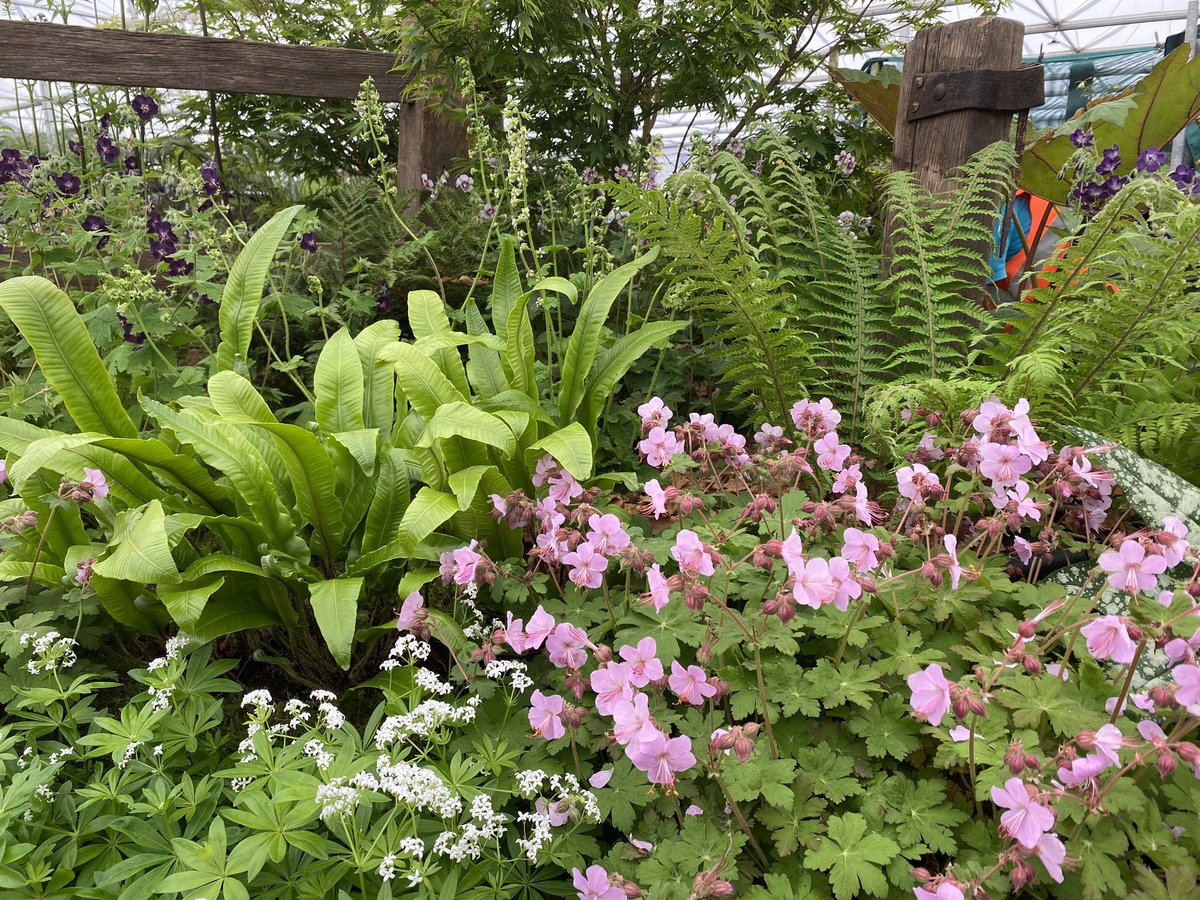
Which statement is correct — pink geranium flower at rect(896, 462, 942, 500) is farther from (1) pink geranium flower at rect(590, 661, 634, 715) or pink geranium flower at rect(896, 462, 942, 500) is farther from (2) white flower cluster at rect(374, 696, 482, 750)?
(2) white flower cluster at rect(374, 696, 482, 750)

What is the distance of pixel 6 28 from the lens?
10.8 feet

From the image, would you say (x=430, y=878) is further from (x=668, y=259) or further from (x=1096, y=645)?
(x=668, y=259)

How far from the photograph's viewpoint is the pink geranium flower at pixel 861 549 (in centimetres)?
131

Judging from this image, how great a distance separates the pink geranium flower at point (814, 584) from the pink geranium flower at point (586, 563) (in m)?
0.38

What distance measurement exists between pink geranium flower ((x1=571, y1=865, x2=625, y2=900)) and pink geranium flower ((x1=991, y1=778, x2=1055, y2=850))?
1.77 feet

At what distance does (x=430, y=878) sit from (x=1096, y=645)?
1.04 m

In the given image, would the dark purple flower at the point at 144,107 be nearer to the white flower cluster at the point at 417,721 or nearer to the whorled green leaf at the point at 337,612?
the whorled green leaf at the point at 337,612

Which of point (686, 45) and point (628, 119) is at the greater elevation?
point (686, 45)

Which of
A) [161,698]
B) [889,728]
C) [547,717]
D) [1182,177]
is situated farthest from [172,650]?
[1182,177]

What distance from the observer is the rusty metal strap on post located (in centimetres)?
251

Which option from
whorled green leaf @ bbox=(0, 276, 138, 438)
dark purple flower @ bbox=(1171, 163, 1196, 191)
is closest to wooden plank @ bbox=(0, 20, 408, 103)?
whorled green leaf @ bbox=(0, 276, 138, 438)

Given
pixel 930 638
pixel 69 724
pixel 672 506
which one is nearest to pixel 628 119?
pixel 672 506

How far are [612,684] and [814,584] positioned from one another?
35 cm

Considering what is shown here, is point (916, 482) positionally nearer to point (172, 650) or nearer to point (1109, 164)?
point (172, 650)
